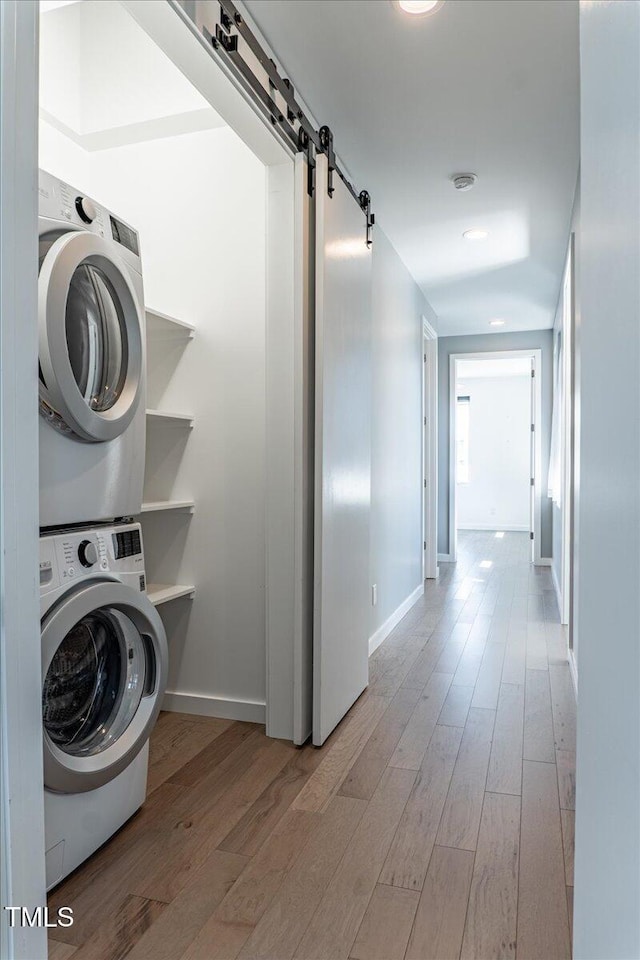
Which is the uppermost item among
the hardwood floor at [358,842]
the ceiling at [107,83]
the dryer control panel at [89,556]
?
the ceiling at [107,83]

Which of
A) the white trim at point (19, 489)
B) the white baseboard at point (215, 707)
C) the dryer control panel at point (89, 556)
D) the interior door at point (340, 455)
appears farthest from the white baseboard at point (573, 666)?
the white trim at point (19, 489)

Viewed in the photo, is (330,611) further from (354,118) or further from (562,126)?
(562,126)

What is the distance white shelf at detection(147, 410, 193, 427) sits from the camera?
8.20 feet

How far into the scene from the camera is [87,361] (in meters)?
1.67

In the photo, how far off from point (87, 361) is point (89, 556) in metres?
0.51

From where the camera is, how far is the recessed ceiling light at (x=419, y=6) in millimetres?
1905

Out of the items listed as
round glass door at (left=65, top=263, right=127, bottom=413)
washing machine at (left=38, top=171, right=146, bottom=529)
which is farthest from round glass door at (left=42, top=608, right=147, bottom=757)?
round glass door at (left=65, top=263, right=127, bottom=413)

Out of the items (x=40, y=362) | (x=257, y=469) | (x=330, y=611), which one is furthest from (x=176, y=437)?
(x=40, y=362)

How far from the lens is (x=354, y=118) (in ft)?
8.59

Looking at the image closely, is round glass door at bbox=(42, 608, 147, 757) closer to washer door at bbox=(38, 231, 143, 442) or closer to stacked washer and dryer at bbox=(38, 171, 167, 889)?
stacked washer and dryer at bbox=(38, 171, 167, 889)

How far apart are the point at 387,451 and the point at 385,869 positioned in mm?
2781

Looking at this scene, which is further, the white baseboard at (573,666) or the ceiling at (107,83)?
the white baseboard at (573,666)

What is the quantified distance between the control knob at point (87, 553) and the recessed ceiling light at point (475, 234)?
3.19 metres

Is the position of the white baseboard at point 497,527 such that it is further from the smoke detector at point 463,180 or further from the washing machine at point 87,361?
the washing machine at point 87,361
